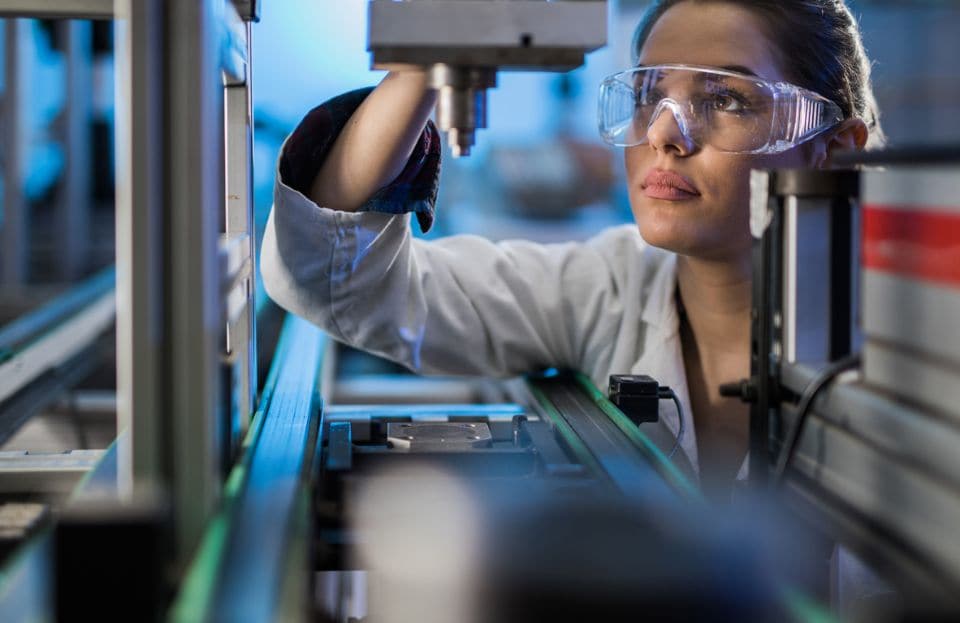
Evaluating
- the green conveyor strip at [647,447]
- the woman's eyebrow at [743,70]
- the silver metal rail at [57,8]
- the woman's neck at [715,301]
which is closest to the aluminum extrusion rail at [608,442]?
the green conveyor strip at [647,447]

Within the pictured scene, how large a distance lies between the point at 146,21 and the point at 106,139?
3917 millimetres

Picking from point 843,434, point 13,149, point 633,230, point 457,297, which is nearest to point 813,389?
point 843,434

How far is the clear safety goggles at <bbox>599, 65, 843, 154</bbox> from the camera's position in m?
1.15

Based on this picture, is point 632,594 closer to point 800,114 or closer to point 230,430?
point 230,430

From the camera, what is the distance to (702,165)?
1201 millimetres

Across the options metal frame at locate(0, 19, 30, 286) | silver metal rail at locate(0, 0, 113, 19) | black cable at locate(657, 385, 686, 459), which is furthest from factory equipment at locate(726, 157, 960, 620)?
metal frame at locate(0, 19, 30, 286)

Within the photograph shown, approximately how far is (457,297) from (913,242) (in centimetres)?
88

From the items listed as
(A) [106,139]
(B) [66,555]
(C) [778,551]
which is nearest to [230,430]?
(B) [66,555]

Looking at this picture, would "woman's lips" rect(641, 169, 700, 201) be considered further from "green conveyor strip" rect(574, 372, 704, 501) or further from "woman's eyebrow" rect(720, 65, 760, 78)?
"green conveyor strip" rect(574, 372, 704, 501)

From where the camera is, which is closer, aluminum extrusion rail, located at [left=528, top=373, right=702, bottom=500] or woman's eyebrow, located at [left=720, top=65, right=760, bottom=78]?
aluminum extrusion rail, located at [left=528, top=373, right=702, bottom=500]

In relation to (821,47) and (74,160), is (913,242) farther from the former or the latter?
(74,160)

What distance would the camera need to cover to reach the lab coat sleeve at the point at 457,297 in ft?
4.07

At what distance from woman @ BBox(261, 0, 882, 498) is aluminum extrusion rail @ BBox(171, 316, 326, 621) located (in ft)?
0.94

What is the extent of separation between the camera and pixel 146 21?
1.85 ft
